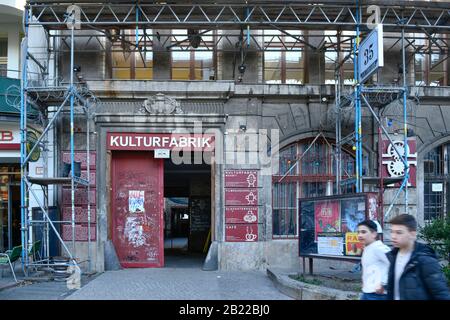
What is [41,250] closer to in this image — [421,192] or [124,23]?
[124,23]

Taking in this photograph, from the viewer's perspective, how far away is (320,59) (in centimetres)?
1416

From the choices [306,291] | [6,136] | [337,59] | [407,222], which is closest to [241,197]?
[306,291]

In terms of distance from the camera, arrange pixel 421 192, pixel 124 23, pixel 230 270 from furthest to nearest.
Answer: pixel 421 192 < pixel 230 270 < pixel 124 23

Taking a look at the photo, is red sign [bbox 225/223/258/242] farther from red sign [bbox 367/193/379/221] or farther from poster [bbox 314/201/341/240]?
red sign [bbox 367/193/379/221]

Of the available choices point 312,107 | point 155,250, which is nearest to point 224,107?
point 312,107

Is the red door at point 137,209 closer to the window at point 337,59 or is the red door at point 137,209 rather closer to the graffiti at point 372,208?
the window at point 337,59

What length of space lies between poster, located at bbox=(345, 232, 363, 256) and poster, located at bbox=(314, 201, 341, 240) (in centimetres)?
34

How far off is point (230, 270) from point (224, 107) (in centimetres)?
442

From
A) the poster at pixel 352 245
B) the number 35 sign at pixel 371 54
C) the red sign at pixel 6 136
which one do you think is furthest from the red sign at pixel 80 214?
the number 35 sign at pixel 371 54

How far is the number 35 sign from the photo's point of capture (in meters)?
10.9

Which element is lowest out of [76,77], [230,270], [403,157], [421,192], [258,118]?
[230,270]

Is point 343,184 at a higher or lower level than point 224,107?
lower

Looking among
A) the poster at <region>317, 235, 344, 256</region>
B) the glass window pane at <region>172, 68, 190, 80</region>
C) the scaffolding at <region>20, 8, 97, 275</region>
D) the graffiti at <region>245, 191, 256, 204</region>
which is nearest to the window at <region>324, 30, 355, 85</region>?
the graffiti at <region>245, 191, 256, 204</region>

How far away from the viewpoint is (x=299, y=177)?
14.1 metres
